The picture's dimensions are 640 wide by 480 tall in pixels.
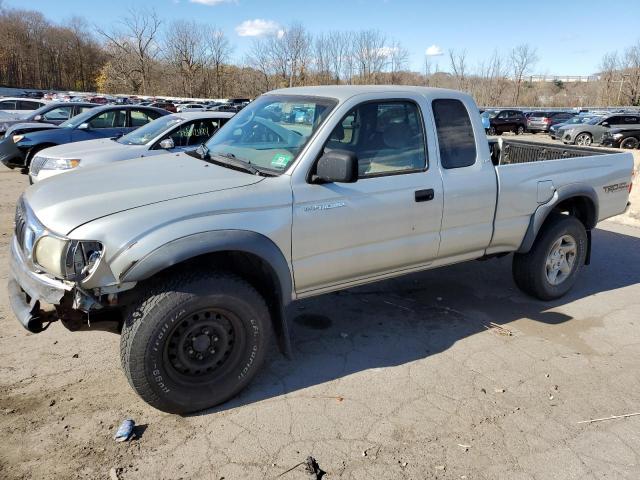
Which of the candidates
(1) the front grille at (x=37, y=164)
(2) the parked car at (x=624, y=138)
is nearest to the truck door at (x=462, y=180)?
(1) the front grille at (x=37, y=164)

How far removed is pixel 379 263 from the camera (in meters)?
3.72

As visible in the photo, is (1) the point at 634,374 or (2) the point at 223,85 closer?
(1) the point at 634,374

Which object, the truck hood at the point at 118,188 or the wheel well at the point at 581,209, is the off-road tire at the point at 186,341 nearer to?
the truck hood at the point at 118,188

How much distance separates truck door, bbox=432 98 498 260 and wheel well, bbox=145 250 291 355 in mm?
1484

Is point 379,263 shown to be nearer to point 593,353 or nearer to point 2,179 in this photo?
point 593,353

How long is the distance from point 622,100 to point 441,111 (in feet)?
223

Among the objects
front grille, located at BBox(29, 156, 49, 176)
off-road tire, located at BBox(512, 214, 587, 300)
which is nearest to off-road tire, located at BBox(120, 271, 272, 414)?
off-road tire, located at BBox(512, 214, 587, 300)

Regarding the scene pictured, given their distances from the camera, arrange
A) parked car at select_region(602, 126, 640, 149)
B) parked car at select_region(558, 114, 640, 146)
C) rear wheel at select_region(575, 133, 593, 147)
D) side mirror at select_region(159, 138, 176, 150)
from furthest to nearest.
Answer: rear wheel at select_region(575, 133, 593, 147), parked car at select_region(558, 114, 640, 146), parked car at select_region(602, 126, 640, 149), side mirror at select_region(159, 138, 176, 150)

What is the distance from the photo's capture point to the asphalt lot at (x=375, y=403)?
2734mm

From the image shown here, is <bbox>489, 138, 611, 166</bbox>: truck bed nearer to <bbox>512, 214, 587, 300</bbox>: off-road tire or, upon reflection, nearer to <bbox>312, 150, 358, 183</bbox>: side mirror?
<bbox>512, 214, 587, 300</bbox>: off-road tire

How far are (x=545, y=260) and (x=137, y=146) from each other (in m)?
6.26

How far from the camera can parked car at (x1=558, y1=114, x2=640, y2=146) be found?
22797 millimetres

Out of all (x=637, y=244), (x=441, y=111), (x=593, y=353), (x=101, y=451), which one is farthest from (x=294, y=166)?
(x=637, y=244)

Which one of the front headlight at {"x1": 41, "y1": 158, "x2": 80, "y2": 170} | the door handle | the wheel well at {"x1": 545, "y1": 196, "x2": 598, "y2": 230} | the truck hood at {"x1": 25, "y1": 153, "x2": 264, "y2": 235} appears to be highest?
Answer: the truck hood at {"x1": 25, "y1": 153, "x2": 264, "y2": 235}
